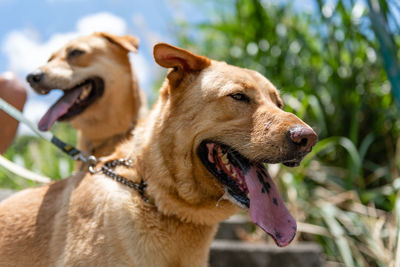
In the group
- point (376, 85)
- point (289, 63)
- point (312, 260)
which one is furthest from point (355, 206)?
point (289, 63)

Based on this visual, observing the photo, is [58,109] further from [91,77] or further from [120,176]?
[120,176]

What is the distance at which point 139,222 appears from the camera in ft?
6.49

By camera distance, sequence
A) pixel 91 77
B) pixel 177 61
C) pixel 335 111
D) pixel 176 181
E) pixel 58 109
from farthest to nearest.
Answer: pixel 335 111, pixel 91 77, pixel 58 109, pixel 177 61, pixel 176 181

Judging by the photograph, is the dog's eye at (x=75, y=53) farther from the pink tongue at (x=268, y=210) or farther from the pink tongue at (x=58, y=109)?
the pink tongue at (x=268, y=210)

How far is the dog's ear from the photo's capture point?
209 centimetres

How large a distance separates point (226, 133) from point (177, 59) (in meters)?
0.49

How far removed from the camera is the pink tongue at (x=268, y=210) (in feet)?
6.26

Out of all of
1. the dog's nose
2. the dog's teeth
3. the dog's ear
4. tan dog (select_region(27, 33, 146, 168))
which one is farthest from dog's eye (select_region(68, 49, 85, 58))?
the dog's nose

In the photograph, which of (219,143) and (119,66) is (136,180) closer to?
(219,143)

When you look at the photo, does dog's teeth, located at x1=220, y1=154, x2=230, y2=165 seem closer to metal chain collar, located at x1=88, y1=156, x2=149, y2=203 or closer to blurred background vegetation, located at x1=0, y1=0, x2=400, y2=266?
metal chain collar, located at x1=88, y1=156, x2=149, y2=203

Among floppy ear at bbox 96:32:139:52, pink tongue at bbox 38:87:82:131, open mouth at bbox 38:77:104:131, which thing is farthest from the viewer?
floppy ear at bbox 96:32:139:52

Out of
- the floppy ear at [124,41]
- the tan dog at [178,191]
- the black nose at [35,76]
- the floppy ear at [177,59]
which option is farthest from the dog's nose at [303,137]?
the black nose at [35,76]

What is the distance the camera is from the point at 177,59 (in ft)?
7.18

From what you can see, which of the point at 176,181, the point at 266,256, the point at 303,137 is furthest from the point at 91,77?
the point at 303,137
